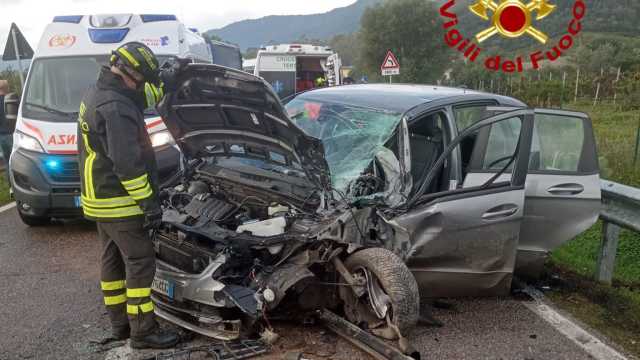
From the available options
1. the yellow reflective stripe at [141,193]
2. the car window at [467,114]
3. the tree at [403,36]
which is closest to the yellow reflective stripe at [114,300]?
the yellow reflective stripe at [141,193]

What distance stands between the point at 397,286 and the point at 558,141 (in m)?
2.14

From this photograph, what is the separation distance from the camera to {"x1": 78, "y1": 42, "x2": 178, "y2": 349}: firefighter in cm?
307

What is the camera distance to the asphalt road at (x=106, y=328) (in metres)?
3.32

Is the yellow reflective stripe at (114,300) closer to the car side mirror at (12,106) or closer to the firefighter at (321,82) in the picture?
the car side mirror at (12,106)

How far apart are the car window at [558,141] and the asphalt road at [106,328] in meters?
1.14

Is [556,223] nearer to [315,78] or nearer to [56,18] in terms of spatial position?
[56,18]

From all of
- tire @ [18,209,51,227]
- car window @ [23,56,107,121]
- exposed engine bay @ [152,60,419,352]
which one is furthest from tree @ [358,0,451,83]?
exposed engine bay @ [152,60,419,352]

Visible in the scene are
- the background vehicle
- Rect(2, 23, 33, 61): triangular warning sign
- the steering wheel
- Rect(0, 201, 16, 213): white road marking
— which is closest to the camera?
the steering wheel

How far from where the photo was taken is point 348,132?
13.2ft

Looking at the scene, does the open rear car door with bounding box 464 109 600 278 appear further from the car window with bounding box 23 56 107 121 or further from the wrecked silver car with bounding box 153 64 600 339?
the car window with bounding box 23 56 107 121

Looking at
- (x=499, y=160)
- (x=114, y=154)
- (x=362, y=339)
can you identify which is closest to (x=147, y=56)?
(x=114, y=154)

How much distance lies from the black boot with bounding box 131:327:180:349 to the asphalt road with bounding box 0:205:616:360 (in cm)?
8

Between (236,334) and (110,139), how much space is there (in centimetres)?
135


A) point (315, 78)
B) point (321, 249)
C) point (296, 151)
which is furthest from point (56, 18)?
point (315, 78)
